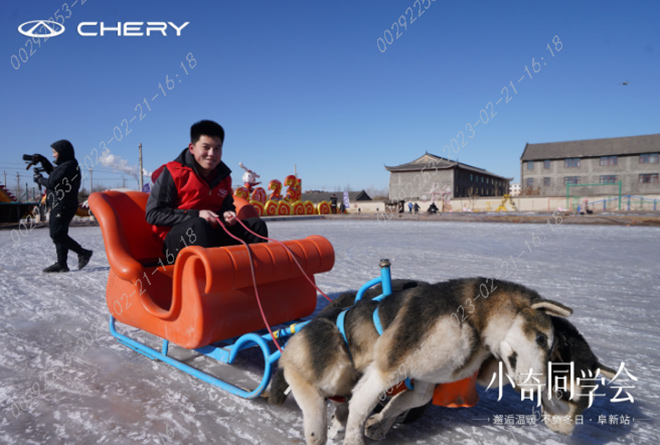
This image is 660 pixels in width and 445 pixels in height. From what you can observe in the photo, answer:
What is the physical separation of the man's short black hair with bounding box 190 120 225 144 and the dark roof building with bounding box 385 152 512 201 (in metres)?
39.3

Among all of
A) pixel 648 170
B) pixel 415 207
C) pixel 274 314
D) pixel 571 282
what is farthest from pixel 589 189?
pixel 274 314

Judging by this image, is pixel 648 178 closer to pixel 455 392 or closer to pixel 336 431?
pixel 455 392

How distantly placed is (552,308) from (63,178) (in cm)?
633

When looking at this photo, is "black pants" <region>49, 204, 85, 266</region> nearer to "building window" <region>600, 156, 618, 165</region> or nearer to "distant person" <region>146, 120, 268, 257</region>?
"distant person" <region>146, 120, 268, 257</region>

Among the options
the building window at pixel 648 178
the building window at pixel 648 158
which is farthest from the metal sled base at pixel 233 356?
the building window at pixel 648 158

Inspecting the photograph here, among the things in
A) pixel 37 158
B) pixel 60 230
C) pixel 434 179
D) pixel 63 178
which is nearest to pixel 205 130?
pixel 63 178

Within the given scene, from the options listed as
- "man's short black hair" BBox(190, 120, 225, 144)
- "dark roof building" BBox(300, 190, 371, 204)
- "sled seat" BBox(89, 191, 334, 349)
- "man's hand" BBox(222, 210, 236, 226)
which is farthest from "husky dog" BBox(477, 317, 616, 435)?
"dark roof building" BBox(300, 190, 371, 204)

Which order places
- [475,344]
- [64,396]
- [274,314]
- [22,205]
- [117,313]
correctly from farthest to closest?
[22,205] < [117,313] < [274,314] < [64,396] < [475,344]

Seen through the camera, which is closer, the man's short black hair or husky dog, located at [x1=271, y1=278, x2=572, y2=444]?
husky dog, located at [x1=271, y1=278, x2=572, y2=444]

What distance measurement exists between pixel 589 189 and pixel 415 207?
79.0ft

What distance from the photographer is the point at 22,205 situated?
1767 cm

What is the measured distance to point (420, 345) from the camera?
1.29 meters

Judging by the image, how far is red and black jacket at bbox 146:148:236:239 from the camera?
2566 millimetres

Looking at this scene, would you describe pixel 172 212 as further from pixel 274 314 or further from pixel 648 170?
pixel 648 170
